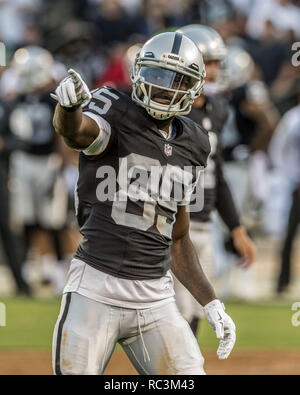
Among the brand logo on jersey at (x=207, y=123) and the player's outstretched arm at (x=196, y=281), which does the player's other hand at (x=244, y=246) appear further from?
the player's outstretched arm at (x=196, y=281)

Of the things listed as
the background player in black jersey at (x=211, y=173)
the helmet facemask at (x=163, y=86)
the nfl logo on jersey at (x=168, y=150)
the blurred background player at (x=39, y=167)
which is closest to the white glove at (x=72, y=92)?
the helmet facemask at (x=163, y=86)

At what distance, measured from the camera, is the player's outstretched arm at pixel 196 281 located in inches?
171

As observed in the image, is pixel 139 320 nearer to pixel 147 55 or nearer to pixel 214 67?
pixel 147 55

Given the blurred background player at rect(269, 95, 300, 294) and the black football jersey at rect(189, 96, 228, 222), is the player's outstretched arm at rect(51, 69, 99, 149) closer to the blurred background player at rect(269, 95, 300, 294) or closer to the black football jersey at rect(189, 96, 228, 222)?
the black football jersey at rect(189, 96, 228, 222)

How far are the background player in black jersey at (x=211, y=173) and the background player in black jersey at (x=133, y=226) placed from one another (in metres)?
1.79

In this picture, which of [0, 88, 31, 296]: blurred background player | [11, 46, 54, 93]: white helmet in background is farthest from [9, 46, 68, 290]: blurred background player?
[0, 88, 31, 296]: blurred background player

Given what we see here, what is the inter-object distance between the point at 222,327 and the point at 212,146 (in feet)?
6.71

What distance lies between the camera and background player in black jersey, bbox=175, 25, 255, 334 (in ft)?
19.7

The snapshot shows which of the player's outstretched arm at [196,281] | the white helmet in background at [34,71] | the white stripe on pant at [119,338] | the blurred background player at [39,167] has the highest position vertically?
the white helmet in background at [34,71]

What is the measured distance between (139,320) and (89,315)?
0.78 ft

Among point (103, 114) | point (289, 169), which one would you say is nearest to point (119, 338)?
point (103, 114)

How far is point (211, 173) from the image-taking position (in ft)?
20.5
